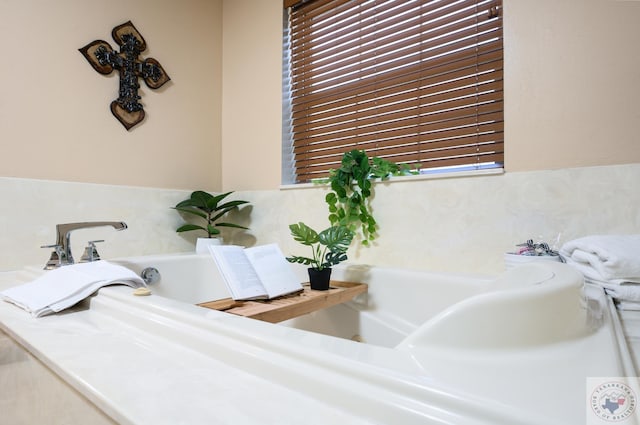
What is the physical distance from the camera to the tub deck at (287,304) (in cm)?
93

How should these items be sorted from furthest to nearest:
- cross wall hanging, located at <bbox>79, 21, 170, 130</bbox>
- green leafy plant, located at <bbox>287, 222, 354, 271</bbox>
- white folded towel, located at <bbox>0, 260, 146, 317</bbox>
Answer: cross wall hanging, located at <bbox>79, 21, 170, 130</bbox>, green leafy plant, located at <bbox>287, 222, 354, 271</bbox>, white folded towel, located at <bbox>0, 260, 146, 317</bbox>

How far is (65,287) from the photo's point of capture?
2.67ft

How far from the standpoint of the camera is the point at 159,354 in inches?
20.1

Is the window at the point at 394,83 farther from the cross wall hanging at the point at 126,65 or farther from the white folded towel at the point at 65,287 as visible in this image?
the white folded towel at the point at 65,287

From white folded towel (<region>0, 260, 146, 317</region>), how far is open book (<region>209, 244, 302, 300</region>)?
0.79 ft

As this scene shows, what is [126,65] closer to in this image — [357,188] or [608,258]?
[357,188]

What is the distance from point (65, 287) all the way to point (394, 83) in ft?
4.50

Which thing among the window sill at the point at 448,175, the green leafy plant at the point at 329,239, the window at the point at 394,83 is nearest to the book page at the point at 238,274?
the green leafy plant at the point at 329,239

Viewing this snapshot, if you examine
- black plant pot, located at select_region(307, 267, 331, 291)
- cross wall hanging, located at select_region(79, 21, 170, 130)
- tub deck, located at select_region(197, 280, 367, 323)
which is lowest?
tub deck, located at select_region(197, 280, 367, 323)

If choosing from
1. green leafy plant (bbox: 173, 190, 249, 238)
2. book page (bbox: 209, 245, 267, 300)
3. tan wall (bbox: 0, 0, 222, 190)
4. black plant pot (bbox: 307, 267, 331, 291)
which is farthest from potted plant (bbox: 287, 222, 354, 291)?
tan wall (bbox: 0, 0, 222, 190)

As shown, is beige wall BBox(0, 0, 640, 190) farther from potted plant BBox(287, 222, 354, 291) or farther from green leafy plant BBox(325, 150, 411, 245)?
potted plant BBox(287, 222, 354, 291)

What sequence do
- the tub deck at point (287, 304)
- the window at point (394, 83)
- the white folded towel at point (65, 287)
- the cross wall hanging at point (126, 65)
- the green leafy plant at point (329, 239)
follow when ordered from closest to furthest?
the white folded towel at point (65, 287) < the tub deck at point (287, 304) < the green leafy plant at point (329, 239) < the window at point (394, 83) < the cross wall hanging at point (126, 65)

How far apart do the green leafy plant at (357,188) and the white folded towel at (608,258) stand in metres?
0.68

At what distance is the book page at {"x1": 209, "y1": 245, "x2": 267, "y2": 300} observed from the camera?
1.05 metres
